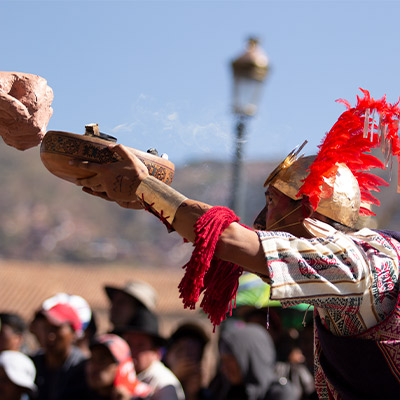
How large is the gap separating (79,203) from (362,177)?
70.9 meters

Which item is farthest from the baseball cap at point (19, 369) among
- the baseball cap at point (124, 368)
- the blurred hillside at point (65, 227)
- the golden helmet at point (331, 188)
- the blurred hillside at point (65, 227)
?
the blurred hillside at point (65, 227)

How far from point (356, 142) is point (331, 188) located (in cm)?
25

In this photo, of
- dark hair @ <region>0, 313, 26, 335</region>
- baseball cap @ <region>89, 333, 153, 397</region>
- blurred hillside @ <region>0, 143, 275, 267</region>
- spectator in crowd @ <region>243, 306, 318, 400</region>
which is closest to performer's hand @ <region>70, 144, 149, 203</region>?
baseball cap @ <region>89, 333, 153, 397</region>

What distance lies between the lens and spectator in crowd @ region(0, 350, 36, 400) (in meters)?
5.71

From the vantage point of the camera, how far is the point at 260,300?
7.32 m

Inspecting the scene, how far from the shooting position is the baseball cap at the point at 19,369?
18.9 feet

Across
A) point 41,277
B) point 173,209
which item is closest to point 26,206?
point 41,277

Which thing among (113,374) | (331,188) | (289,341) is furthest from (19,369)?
(331,188)

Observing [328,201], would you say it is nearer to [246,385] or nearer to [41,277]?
[246,385]

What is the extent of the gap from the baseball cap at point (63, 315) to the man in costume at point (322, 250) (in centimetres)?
335

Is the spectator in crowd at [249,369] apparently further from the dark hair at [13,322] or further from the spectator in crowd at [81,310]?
the dark hair at [13,322]

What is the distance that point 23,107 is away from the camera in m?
3.29

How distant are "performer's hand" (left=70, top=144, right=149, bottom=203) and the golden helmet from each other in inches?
26.9

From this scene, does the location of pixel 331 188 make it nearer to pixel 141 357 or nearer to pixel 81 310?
pixel 141 357
